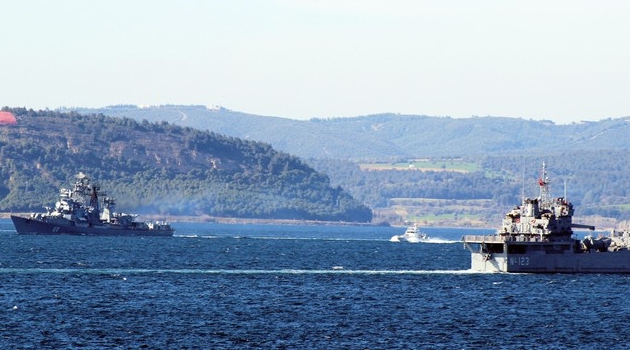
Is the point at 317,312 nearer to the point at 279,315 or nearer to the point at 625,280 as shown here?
the point at 279,315

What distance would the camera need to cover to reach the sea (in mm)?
100125

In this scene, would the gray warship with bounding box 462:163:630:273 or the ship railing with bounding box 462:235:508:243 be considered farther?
the gray warship with bounding box 462:163:630:273

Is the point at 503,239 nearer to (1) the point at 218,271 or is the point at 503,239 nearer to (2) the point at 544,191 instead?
(2) the point at 544,191

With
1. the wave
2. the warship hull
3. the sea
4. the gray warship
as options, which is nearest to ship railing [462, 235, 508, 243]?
the gray warship

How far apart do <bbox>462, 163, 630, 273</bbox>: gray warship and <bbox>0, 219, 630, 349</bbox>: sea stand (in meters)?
1.69

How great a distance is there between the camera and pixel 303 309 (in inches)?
4779

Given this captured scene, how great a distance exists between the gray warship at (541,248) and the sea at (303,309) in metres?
1.69

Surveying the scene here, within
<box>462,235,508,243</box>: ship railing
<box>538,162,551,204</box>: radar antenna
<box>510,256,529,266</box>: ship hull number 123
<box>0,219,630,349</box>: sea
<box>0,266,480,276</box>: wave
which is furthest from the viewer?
<box>538,162,551,204</box>: radar antenna

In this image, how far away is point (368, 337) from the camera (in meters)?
102

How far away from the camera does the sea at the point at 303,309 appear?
100125mm

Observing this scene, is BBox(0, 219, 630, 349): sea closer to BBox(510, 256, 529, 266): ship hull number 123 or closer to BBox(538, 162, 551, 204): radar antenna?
BBox(510, 256, 529, 266): ship hull number 123

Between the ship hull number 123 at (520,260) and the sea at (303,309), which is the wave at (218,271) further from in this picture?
the ship hull number 123 at (520,260)

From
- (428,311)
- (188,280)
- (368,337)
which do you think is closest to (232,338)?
(368,337)

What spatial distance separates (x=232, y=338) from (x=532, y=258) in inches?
2526
